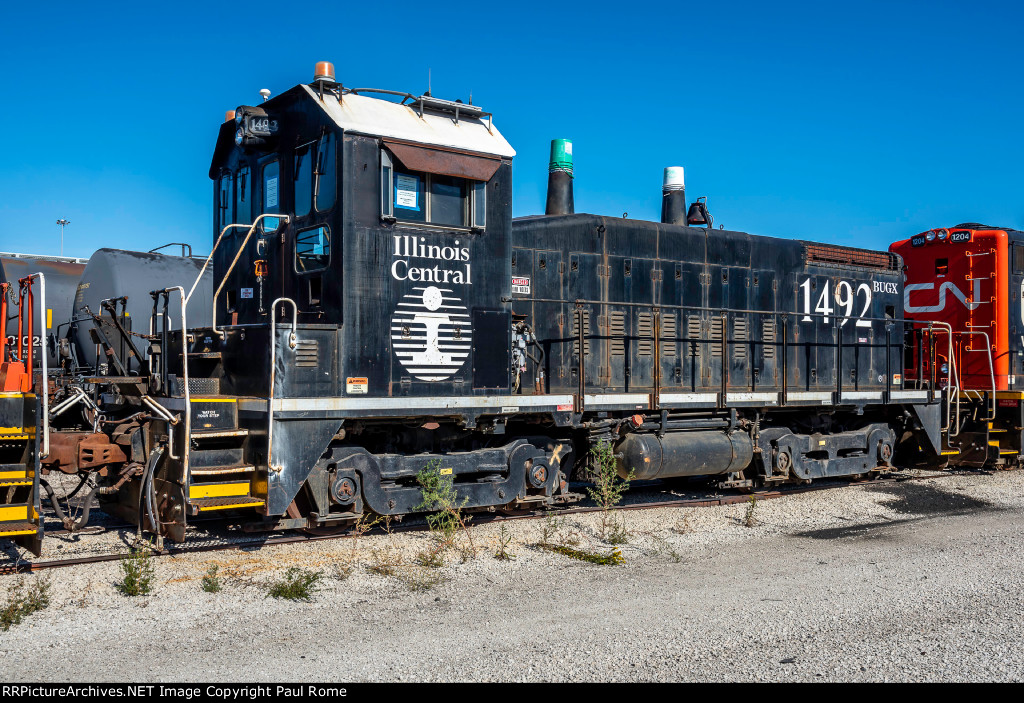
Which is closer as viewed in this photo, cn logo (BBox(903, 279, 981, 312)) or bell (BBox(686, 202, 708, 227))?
bell (BBox(686, 202, 708, 227))

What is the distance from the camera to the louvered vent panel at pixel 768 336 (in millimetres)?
11029

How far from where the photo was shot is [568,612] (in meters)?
5.88

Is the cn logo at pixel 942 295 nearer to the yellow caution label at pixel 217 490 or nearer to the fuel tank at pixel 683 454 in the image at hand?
the fuel tank at pixel 683 454

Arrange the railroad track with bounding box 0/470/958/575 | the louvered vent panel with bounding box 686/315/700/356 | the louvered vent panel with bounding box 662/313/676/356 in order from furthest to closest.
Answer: the louvered vent panel with bounding box 686/315/700/356
the louvered vent panel with bounding box 662/313/676/356
the railroad track with bounding box 0/470/958/575

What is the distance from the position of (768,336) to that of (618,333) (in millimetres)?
2481

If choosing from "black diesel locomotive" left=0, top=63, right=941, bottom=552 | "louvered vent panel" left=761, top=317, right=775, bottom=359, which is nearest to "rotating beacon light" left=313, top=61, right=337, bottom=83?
"black diesel locomotive" left=0, top=63, right=941, bottom=552

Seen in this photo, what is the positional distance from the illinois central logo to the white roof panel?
1378mm

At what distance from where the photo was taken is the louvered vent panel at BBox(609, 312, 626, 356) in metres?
9.73

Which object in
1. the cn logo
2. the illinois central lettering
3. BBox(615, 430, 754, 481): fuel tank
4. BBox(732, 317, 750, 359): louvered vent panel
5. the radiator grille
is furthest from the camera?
the cn logo

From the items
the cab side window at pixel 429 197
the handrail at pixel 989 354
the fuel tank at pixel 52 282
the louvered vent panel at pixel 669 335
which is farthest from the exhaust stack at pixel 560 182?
the fuel tank at pixel 52 282

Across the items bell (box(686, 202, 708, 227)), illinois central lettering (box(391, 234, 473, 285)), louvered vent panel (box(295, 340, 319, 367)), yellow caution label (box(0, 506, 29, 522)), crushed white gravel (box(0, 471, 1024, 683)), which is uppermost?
bell (box(686, 202, 708, 227))

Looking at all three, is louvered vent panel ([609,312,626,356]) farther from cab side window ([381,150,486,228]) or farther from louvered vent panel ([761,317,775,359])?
cab side window ([381,150,486,228])

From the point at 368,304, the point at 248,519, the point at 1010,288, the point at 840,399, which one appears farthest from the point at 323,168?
the point at 1010,288

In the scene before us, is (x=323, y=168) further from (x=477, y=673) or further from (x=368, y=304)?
(x=477, y=673)
